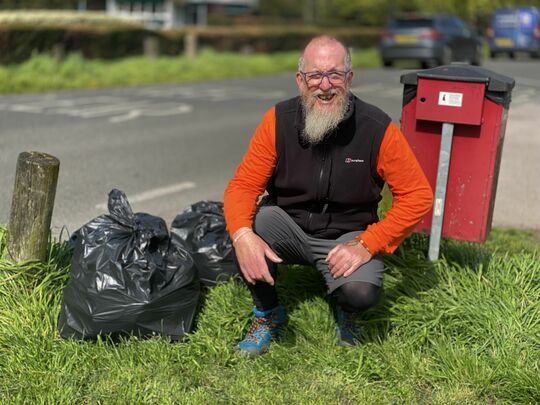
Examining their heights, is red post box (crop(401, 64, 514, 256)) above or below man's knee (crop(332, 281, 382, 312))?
above

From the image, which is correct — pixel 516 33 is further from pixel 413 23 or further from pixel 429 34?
pixel 429 34

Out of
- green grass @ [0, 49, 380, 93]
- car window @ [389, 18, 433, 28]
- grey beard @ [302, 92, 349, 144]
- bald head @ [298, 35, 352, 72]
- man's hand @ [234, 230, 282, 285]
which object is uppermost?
car window @ [389, 18, 433, 28]

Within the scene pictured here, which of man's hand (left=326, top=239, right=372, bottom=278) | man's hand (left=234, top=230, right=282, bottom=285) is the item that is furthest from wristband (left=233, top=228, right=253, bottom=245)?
man's hand (left=326, top=239, right=372, bottom=278)

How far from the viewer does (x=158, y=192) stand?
6609 mm

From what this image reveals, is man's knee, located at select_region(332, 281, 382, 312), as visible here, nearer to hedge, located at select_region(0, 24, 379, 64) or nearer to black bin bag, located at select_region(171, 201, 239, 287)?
black bin bag, located at select_region(171, 201, 239, 287)


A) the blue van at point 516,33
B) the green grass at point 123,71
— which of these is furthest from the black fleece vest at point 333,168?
the blue van at point 516,33

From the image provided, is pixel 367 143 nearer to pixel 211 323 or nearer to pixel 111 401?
pixel 211 323

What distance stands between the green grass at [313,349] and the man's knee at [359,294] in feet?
0.80

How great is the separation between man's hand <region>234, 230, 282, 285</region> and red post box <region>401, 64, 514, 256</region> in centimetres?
101

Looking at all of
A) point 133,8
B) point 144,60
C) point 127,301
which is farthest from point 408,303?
point 133,8

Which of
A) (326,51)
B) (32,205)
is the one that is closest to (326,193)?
(326,51)

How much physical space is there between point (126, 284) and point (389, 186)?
128cm

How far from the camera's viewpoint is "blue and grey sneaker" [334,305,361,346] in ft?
10.9

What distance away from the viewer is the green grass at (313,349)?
289 cm
